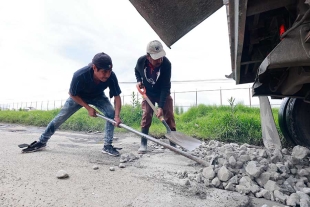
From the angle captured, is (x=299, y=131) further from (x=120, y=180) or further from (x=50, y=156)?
(x=50, y=156)

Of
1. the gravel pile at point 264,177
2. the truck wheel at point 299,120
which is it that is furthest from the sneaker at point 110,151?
the truck wheel at point 299,120

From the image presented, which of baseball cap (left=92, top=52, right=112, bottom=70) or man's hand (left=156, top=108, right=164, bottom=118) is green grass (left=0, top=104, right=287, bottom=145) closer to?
man's hand (left=156, top=108, right=164, bottom=118)

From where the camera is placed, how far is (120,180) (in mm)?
1921

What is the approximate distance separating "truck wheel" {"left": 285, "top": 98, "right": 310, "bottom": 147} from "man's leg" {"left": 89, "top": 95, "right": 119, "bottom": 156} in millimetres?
2235

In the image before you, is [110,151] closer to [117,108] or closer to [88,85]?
[117,108]

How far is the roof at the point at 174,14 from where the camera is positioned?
1.38 m

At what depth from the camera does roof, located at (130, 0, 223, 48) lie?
138 centimetres

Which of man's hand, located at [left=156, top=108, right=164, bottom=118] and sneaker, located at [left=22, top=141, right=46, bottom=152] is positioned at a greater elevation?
man's hand, located at [left=156, top=108, right=164, bottom=118]

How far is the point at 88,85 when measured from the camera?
2818mm

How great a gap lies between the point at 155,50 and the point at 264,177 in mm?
1842

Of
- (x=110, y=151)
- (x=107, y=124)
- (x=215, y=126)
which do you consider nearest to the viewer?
(x=110, y=151)

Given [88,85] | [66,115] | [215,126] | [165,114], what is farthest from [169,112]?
[215,126]

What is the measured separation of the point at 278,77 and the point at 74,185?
1.94 meters

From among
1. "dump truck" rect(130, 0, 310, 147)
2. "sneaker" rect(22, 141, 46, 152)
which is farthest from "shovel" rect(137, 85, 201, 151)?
"sneaker" rect(22, 141, 46, 152)
